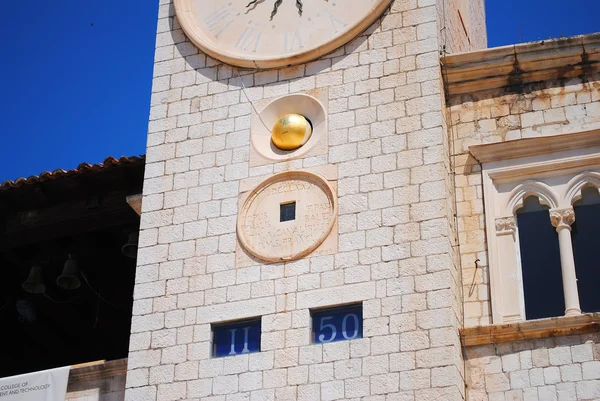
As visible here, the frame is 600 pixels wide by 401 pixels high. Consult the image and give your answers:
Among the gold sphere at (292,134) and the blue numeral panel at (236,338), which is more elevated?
the gold sphere at (292,134)

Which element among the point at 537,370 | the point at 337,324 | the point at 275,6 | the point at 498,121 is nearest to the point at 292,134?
the point at 275,6

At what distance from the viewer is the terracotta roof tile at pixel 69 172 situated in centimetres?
1509

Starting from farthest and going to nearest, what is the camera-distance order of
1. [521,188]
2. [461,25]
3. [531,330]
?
[461,25]
[521,188]
[531,330]

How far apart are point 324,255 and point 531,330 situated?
2.08 metres

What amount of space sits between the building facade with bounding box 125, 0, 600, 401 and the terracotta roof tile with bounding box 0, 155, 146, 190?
51 cm

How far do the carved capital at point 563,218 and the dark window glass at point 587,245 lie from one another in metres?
0.17

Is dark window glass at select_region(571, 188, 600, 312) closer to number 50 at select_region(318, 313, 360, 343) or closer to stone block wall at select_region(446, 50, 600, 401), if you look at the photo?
stone block wall at select_region(446, 50, 600, 401)

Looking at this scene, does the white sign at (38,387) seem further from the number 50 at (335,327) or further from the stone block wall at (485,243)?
the stone block wall at (485,243)

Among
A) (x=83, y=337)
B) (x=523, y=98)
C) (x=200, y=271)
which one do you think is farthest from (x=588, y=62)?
(x=83, y=337)

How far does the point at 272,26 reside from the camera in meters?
15.0

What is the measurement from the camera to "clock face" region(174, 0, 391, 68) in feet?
47.7

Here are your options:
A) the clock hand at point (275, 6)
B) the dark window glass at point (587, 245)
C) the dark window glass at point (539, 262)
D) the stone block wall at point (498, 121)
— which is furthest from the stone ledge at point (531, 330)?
the clock hand at point (275, 6)

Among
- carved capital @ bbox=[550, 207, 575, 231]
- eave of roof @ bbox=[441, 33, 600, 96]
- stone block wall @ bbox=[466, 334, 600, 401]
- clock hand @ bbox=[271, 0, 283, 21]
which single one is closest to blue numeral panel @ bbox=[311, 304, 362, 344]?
stone block wall @ bbox=[466, 334, 600, 401]

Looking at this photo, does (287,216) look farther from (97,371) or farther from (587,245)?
(587,245)
